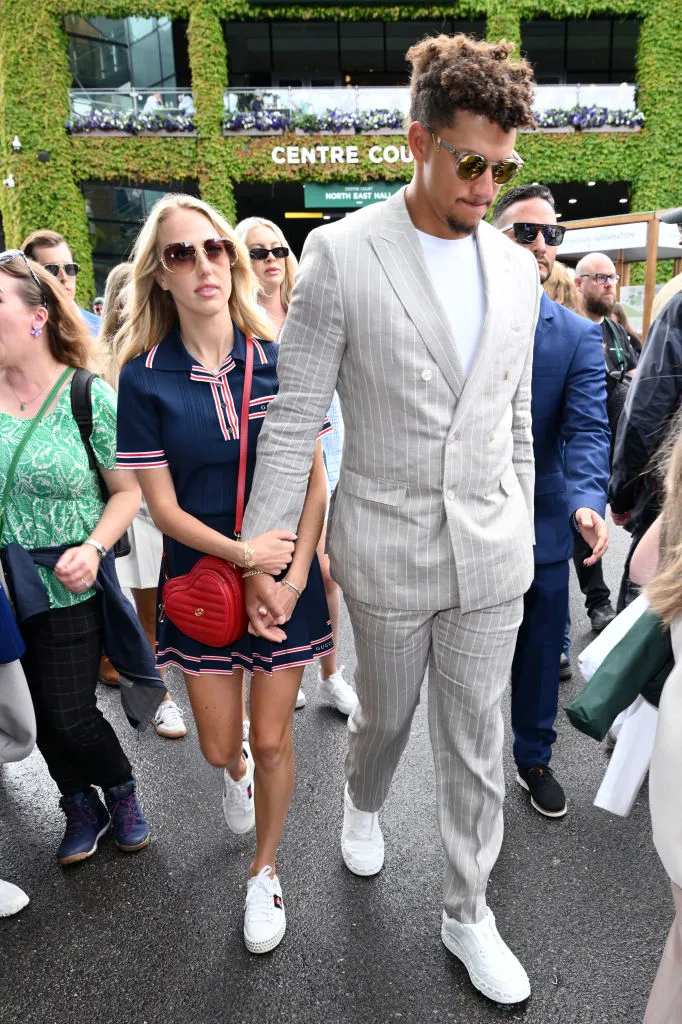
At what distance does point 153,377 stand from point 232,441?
29 centimetres

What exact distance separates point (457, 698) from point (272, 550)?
2.12ft

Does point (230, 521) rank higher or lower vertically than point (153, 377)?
lower

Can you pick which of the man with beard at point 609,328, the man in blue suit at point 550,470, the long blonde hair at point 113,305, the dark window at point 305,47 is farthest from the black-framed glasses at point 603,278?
the dark window at point 305,47

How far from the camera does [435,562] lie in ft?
6.12

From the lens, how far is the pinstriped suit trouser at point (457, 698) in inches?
76.8

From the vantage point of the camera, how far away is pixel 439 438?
1804 millimetres

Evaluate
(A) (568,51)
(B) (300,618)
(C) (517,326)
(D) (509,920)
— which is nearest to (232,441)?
(B) (300,618)

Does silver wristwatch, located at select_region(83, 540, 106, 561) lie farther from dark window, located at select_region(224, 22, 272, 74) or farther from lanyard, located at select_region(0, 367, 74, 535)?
dark window, located at select_region(224, 22, 272, 74)

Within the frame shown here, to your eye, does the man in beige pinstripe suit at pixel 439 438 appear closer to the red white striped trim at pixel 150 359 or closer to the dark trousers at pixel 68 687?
the red white striped trim at pixel 150 359

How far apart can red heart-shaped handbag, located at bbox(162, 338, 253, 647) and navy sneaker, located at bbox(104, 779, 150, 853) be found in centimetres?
101

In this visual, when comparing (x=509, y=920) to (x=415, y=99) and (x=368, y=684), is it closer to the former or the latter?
(x=368, y=684)

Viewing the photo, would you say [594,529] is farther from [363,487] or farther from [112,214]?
[112,214]

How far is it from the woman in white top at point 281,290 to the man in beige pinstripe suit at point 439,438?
1.58m

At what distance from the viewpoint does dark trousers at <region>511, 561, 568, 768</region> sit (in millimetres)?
2756
